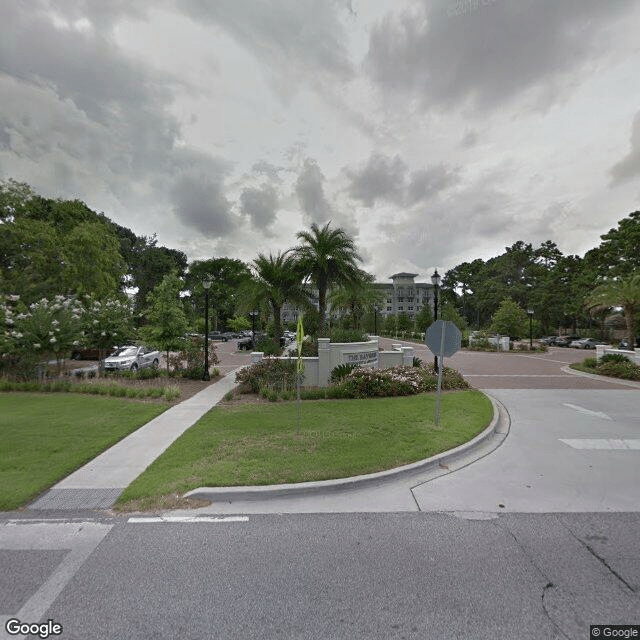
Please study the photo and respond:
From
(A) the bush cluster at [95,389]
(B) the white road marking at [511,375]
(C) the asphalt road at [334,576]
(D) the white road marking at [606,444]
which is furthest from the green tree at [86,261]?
(D) the white road marking at [606,444]

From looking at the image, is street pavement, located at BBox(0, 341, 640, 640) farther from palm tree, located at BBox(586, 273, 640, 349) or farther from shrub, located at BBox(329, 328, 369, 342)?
palm tree, located at BBox(586, 273, 640, 349)

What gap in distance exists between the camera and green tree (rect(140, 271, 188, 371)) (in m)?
14.8

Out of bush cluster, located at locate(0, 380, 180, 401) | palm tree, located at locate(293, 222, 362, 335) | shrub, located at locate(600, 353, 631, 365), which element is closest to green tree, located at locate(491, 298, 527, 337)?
shrub, located at locate(600, 353, 631, 365)

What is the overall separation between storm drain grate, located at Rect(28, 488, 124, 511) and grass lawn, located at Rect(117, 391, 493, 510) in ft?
0.75

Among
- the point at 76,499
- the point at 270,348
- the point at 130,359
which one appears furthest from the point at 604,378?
the point at 130,359

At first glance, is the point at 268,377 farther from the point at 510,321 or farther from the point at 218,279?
the point at 218,279

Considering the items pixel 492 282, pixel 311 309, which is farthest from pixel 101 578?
pixel 492 282

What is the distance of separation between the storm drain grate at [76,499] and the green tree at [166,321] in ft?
34.6

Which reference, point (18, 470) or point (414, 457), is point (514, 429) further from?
point (18, 470)

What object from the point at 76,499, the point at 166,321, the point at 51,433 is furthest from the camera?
the point at 166,321

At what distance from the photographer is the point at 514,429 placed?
8.09 meters

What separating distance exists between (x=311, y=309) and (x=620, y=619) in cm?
1791

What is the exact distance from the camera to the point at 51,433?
23.9ft

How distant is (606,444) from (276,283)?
1474 cm
